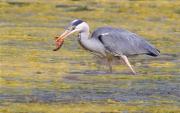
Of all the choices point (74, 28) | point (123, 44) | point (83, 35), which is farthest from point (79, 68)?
point (74, 28)

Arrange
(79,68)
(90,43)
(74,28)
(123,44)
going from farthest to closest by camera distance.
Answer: (79,68), (123,44), (90,43), (74,28)

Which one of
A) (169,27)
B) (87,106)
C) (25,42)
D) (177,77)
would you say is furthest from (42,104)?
(169,27)

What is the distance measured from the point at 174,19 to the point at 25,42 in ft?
17.1

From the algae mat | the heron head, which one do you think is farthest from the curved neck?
the algae mat

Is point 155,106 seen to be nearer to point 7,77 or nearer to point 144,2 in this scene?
point 7,77

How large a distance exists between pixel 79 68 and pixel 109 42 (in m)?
0.83

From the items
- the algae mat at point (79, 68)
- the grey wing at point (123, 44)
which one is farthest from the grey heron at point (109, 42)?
the algae mat at point (79, 68)

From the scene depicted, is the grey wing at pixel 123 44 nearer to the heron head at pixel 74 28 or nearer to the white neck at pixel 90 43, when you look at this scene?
the white neck at pixel 90 43

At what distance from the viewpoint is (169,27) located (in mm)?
19953

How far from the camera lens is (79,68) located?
14.4 meters

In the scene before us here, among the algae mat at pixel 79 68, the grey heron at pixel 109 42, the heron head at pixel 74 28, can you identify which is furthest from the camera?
the grey heron at pixel 109 42

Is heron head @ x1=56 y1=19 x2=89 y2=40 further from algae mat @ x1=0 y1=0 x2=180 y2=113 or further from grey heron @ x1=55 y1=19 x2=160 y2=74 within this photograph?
algae mat @ x1=0 y1=0 x2=180 y2=113

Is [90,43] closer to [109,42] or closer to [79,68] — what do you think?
[109,42]

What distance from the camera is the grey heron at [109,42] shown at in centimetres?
1371
